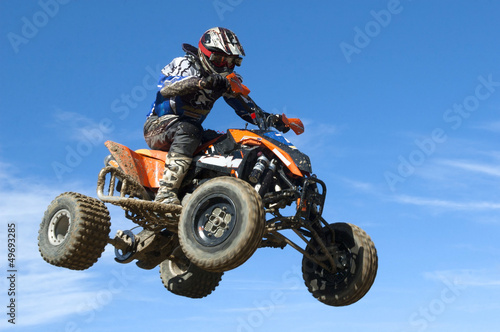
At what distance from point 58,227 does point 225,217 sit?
3023 millimetres

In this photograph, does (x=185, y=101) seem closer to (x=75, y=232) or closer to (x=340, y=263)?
(x=75, y=232)

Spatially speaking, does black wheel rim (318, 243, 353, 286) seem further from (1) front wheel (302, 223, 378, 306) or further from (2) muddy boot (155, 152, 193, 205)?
(2) muddy boot (155, 152, 193, 205)

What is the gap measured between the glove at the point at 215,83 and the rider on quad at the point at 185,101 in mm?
61

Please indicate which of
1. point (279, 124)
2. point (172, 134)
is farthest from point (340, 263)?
point (172, 134)

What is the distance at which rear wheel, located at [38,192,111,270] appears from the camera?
447 inches

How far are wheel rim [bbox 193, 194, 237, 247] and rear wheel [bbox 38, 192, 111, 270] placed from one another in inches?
67.8

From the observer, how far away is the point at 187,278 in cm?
1342

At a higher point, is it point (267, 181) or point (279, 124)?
point (279, 124)

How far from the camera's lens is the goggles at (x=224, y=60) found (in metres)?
12.1

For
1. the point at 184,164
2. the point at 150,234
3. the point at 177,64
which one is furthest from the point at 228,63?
the point at 150,234

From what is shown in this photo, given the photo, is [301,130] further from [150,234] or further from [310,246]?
[150,234]

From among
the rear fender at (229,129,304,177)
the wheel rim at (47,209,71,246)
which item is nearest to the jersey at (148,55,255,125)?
the rear fender at (229,129,304,177)

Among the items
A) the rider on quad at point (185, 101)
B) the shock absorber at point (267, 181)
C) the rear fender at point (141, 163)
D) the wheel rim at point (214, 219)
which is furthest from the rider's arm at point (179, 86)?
the wheel rim at point (214, 219)

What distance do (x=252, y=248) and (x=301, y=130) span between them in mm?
3536
